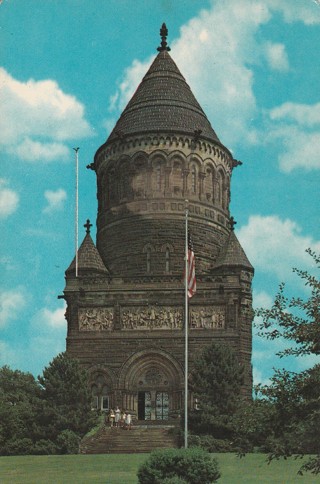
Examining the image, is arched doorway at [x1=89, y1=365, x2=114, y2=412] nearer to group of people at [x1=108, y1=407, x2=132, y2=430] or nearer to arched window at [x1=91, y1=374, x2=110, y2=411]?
arched window at [x1=91, y1=374, x2=110, y2=411]

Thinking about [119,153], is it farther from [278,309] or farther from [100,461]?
[278,309]

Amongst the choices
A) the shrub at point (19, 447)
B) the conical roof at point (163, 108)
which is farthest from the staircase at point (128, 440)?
the conical roof at point (163, 108)

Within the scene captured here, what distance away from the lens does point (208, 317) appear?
58312 mm

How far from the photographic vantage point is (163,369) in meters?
58.7

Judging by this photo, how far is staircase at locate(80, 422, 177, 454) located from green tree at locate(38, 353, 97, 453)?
857 mm

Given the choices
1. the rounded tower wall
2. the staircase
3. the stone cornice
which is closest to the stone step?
the staircase

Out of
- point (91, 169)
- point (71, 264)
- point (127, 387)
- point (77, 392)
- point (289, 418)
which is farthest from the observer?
point (91, 169)

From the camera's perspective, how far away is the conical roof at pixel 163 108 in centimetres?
6581

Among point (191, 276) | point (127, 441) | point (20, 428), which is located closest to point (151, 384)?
point (127, 441)

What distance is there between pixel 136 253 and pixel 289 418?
39.9 metres

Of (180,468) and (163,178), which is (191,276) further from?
(163,178)

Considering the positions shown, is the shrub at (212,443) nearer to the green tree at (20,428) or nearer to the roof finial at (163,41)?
the green tree at (20,428)

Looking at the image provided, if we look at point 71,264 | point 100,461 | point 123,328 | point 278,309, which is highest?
point 71,264

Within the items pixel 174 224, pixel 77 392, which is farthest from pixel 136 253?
pixel 77 392
